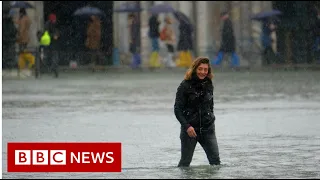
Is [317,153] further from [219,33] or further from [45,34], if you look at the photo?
[219,33]

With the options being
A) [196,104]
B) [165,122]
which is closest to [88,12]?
[165,122]

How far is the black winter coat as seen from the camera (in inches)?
535

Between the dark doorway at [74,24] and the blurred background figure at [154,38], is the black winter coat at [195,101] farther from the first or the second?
the dark doorway at [74,24]

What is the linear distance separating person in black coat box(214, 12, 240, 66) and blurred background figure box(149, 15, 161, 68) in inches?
86.1

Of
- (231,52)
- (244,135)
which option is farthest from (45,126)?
(231,52)

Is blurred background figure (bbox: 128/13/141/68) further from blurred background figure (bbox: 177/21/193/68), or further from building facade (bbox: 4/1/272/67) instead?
blurred background figure (bbox: 177/21/193/68)

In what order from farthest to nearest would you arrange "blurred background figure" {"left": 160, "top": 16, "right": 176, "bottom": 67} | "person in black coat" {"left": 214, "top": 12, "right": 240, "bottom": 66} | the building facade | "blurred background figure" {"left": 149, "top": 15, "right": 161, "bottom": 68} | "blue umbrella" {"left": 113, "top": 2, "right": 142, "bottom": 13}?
the building facade
"blue umbrella" {"left": 113, "top": 2, "right": 142, "bottom": 13}
"blurred background figure" {"left": 160, "top": 16, "right": 176, "bottom": 67}
"blurred background figure" {"left": 149, "top": 15, "right": 161, "bottom": 68}
"person in black coat" {"left": 214, "top": 12, "right": 240, "bottom": 66}

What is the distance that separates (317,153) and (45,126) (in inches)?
230

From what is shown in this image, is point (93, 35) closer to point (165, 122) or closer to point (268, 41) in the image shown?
point (268, 41)

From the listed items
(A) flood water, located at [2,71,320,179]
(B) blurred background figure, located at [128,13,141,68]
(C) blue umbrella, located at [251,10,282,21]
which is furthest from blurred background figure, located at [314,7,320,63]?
(A) flood water, located at [2,71,320,179]

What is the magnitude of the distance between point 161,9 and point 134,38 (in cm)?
193

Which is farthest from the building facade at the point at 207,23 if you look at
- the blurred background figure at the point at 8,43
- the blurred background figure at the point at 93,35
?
the blurred background figure at the point at 8,43

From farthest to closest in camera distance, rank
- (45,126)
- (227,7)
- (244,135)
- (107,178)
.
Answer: (227,7) < (45,126) < (244,135) < (107,178)

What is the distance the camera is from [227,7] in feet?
170
